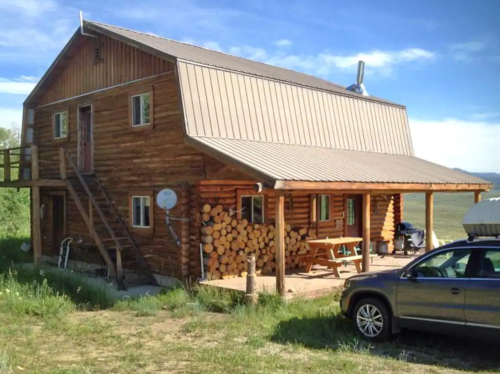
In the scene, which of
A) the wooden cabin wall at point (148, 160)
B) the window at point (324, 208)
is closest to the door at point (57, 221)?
the wooden cabin wall at point (148, 160)

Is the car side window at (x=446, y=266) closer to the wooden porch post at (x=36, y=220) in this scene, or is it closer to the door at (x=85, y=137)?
the wooden porch post at (x=36, y=220)

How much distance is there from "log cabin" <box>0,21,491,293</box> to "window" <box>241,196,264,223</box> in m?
0.05

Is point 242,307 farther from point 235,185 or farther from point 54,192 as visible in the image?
point 54,192

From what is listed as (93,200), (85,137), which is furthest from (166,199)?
(85,137)

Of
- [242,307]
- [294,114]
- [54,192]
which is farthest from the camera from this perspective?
[54,192]

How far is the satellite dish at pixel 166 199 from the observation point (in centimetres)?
1349

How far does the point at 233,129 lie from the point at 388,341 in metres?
7.23

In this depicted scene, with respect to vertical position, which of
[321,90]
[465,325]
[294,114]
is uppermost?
[321,90]

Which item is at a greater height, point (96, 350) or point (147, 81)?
point (147, 81)

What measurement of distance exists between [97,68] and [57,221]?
595cm

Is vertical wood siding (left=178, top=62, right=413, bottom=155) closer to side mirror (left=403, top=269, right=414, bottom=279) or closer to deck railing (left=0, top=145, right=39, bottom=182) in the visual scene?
deck railing (left=0, top=145, right=39, bottom=182)

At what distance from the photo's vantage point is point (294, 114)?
15.7 m

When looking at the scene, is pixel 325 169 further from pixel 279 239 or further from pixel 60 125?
A: pixel 60 125

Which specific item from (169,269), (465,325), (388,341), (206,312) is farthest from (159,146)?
(465,325)
